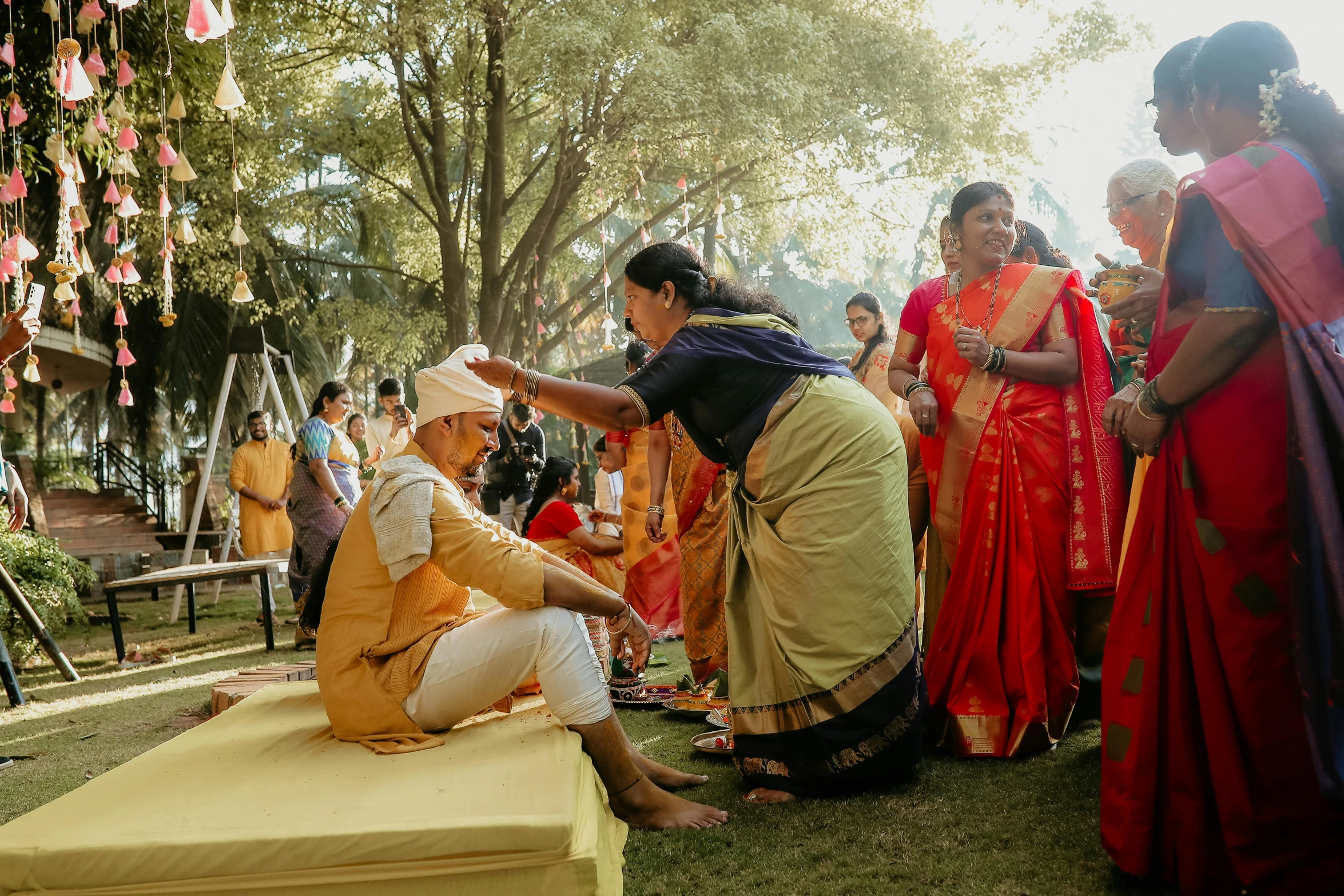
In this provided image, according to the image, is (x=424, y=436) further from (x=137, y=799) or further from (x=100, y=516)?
(x=100, y=516)

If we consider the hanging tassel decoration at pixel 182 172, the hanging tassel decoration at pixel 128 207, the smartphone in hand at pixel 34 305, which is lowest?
the smartphone in hand at pixel 34 305

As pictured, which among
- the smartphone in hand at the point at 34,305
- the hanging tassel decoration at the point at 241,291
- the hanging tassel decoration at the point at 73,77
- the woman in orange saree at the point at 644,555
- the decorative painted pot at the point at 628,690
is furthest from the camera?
the woman in orange saree at the point at 644,555

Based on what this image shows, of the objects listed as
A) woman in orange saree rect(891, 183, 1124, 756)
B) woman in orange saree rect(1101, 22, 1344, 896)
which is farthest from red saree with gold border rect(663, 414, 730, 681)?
Result: woman in orange saree rect(1101, 22, 1344, 896)

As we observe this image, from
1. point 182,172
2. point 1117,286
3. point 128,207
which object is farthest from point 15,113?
point 1117,286

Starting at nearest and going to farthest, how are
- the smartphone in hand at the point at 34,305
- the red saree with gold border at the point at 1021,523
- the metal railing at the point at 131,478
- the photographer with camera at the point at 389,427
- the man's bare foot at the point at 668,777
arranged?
the man's bare foot at the point at 668,777
the red saree with gold border at the point at 1021,523
the smartphone in hand at the point at 34,305
the photographer with camera at the point at 389,427
the metal railing at the point at 131,478

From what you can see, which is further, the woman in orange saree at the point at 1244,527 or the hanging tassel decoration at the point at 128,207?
the hanging tassel decoration at the point at 128,207

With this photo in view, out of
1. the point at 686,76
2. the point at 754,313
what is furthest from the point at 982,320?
the point at 686,76

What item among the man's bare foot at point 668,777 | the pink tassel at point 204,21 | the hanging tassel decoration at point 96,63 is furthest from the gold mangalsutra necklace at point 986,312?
the hanging tassel decoration at point 96,63

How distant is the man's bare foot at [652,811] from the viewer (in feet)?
9.42

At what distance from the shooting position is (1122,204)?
3.97 m

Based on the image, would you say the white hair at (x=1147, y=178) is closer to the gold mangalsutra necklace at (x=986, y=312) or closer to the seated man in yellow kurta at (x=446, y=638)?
the gold mangalsutra necklace at (x=986, y=312)

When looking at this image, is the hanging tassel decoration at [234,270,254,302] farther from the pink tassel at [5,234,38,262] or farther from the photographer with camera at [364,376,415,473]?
the photographer with camera at [364,376,415,473]

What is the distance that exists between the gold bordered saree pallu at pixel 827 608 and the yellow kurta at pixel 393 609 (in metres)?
0.81

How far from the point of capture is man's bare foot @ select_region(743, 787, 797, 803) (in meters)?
3.12
